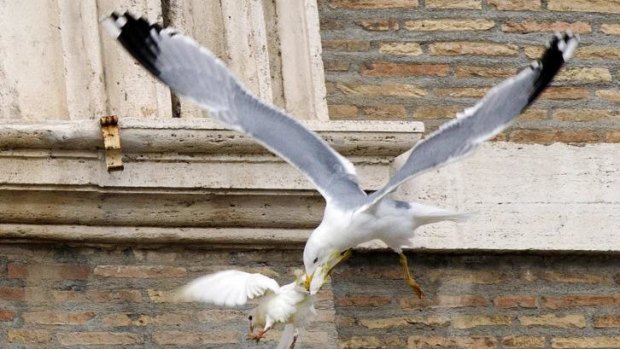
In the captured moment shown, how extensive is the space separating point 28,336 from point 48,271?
0.65ft

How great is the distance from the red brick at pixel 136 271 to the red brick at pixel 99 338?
0.54 feet

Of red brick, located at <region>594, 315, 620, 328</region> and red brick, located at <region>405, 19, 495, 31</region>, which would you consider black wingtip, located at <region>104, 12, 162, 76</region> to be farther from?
red brick, located at <region>594, 315, 620, 328</region>

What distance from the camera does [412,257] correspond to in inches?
349

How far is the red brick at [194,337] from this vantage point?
338 inches

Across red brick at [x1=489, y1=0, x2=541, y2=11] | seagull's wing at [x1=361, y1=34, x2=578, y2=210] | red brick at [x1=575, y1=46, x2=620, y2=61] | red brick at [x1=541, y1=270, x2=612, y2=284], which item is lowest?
red brick at [x1=541, y1=270, x2=612, y2=284]

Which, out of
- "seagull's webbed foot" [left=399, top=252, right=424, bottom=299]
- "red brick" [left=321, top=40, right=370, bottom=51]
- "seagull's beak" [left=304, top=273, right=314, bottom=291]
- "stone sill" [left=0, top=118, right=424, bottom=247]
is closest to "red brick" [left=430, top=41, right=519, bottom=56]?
"red brick" [left=321, top=40, right=370, bottom=51]

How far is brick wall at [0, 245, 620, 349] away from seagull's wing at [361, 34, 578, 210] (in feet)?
2.81

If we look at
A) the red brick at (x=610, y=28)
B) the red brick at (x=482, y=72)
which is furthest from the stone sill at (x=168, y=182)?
the red brick at (x=610, y=28)

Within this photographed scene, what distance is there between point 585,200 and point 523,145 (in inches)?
9.3

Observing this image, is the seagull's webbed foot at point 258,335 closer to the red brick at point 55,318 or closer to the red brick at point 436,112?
the red brick at point 55,318

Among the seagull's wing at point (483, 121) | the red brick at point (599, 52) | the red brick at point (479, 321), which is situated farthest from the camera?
the red brick at point (599, 52)

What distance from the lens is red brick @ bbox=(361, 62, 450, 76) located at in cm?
902

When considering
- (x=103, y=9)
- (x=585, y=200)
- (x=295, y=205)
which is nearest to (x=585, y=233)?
(x=585, y=200)

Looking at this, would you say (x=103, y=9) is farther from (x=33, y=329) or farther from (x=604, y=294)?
(x=604, y=294)
